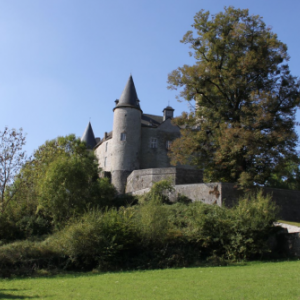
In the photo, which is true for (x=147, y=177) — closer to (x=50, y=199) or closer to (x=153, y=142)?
(x=50, y=199)

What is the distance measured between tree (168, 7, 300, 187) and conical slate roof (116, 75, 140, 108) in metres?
15.2

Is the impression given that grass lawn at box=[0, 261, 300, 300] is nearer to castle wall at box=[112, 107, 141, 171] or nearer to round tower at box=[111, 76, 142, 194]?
round tower at box=[111, 76, 142, 194]

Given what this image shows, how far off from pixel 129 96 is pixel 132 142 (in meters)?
5.40

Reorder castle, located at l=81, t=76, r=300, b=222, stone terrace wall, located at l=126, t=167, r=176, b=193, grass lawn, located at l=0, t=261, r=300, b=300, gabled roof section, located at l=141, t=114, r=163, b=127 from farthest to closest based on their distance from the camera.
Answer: gabled roof section, located at l=141, t=114, r=163, b=127
castle, located at l=81, t=76, r=300, b=222
stone terrace wall, located at l=126, t=167, r=176, b=193
grass lawn, located at l=0, t=261, r=300, b=300

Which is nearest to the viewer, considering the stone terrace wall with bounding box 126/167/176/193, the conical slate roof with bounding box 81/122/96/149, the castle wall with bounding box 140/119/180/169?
the stone terrace wall with bounding box 126/167/176/193

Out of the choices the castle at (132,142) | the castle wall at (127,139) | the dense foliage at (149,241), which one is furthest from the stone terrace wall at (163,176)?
the dense foliage at (149,241)

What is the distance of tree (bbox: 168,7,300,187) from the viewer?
2620cm

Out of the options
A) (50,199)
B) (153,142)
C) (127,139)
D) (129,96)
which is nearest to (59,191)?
(50,199)

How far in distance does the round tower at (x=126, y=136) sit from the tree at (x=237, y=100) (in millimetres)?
13285

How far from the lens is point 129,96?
4472cm

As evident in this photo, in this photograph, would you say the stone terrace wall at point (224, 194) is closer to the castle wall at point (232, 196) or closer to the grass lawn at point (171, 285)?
the castle wall at point (232, 196)

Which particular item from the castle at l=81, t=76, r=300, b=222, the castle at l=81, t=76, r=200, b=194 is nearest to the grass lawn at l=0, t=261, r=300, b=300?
the castle at l=81, t=76, r=300, b=222

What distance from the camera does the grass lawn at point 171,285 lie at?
441 inches

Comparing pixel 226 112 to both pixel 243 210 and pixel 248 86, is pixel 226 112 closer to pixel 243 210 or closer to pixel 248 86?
pixel 248 86
